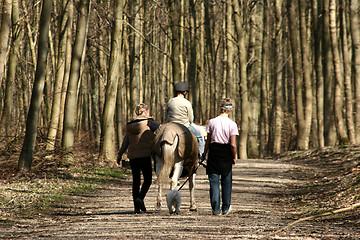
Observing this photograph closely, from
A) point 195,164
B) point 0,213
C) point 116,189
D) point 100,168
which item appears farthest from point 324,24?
point 0,213

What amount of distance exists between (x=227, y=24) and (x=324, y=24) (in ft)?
15.3

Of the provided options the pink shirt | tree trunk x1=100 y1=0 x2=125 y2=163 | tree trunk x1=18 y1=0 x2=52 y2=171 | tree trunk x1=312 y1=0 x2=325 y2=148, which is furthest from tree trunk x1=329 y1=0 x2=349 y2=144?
the pink shirt

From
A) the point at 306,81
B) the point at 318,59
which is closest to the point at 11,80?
the point at 306,81

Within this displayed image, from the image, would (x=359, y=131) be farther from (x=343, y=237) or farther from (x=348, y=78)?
(x=343, y=237)

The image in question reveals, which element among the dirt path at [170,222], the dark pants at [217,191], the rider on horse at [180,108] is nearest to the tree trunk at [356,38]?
the dirt path at [170,222]

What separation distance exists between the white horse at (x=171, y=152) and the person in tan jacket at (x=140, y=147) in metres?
0.36

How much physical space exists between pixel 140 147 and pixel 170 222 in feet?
6.26

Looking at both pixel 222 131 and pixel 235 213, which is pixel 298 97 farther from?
pixel 222 131

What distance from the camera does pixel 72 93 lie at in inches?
649

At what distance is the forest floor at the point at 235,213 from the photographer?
7211 mm

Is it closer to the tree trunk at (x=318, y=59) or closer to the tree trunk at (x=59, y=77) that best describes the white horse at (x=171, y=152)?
the tree trunk at (x=59, y=77)

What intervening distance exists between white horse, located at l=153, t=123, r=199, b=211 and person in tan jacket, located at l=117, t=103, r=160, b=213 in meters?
0.36

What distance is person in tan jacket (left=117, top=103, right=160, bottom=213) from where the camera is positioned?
9.52 meters

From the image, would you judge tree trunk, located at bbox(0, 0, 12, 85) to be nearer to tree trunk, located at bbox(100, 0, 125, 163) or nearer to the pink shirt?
the pink shirt
